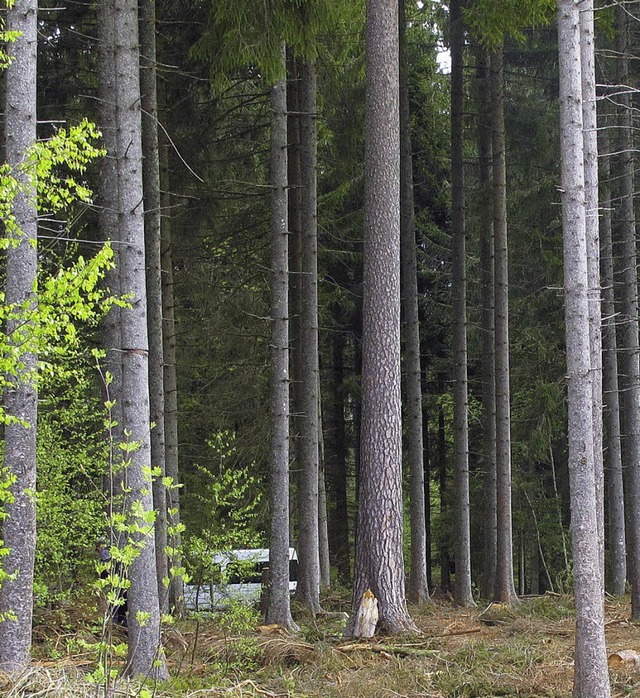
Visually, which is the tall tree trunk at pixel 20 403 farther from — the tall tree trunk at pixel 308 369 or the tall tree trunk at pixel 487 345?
the tall tree trunk at pixel 487 345

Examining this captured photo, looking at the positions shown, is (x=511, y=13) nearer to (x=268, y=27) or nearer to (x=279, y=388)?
(x=268, y=27)

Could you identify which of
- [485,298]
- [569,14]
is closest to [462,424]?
[485,298]

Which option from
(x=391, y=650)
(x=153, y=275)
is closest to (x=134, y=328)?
(x=153, y=275)

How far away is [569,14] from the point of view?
7.97m

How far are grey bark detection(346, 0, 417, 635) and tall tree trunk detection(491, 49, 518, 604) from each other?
6176 mm

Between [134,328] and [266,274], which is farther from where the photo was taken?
[266,274]

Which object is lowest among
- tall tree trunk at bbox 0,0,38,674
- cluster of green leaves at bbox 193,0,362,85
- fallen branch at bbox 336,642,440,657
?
fallen branch at bbox 336,642,440,657

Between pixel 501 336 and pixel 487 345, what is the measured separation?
3.48 ft

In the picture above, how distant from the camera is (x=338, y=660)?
9.31 meters

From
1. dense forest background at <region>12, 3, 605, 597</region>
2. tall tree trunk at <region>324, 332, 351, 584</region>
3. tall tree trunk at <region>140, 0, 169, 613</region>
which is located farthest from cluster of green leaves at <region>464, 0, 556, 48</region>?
tall tree trunk at <region>324, 332, 351, 584</region>

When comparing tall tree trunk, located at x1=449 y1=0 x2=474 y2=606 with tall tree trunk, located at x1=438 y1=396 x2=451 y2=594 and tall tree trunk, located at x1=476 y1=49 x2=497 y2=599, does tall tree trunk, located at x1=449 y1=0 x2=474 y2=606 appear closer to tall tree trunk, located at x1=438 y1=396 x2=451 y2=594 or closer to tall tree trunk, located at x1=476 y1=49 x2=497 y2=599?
tall tree trunk, located at x1=476 y1=49 x2=497 y2=599

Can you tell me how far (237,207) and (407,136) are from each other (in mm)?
3565

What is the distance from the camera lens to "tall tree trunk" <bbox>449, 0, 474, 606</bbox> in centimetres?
1694

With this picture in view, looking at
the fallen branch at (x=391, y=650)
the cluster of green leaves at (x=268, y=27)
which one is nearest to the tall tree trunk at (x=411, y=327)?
the cluster of green leaves at (x=268, y=27)
